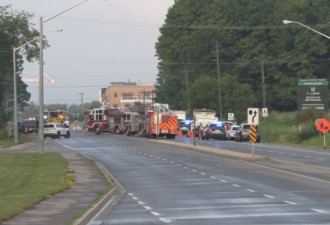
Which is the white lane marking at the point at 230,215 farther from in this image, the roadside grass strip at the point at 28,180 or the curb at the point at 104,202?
the roadside grass strip at the point at 28,180

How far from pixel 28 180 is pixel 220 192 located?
26.7ft

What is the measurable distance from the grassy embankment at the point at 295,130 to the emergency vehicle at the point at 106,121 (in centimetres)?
1829

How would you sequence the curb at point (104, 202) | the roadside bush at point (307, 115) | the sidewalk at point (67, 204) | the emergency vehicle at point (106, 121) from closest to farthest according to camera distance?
the sidewalk at point (67, 204)
the curb at point (104, 202)
the roadside bush at point (307, 115)
the emergency vehicle at point (106, 121)

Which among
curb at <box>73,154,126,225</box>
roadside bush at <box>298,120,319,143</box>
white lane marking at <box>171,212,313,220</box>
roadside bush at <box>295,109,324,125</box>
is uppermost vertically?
roadside bush at <box>295,109,324,125</box>

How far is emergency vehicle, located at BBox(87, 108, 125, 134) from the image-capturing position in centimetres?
9300

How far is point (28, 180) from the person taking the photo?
94.9ft

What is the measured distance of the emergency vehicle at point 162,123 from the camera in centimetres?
7550

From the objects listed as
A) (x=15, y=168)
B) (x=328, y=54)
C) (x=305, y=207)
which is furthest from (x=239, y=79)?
(x=305, y=207)

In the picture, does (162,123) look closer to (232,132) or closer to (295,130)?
(232,132)

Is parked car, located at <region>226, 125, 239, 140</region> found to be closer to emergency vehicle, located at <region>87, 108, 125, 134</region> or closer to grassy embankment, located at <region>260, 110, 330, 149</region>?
grassy embankment, located at <region>260, 110, 330, 149</region>

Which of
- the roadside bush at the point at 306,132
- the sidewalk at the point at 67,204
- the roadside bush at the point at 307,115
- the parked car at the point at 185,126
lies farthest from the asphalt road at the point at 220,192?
the parked car at the point at 185,126

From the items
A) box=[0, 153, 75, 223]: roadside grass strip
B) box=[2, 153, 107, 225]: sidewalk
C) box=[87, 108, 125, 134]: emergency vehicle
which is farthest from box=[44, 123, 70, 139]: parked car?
box=[2, 153, 107, 225]: sidewalk

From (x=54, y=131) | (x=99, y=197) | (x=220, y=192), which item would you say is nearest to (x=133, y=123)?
(x=54, y=131)

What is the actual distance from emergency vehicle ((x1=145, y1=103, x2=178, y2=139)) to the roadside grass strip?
30.2 m
